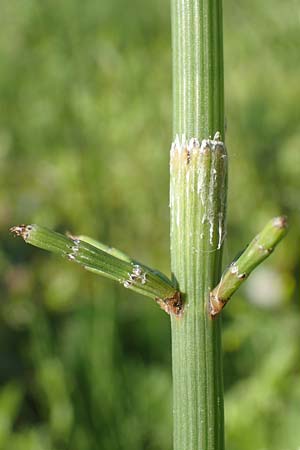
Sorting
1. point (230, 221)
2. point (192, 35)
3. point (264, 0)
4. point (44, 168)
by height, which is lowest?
point (192, 35)

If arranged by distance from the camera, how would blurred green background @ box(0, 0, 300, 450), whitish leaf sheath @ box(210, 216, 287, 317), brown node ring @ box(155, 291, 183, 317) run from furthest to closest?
blurred green background @ box(0, 0, 300, 450), brown node ring @ box(155, 291, 183, 317), whitish leaf sheath @ box(210, 216, 287, 317)

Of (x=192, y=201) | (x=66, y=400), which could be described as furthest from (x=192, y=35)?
(x=66, y=400)

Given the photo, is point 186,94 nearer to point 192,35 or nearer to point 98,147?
point 192,35

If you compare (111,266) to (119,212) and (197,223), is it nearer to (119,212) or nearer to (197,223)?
(197,223)

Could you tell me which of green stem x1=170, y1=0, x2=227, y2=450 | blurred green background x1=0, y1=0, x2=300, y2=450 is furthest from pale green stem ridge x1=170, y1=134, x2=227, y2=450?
blurred green background x1=0, y1=0, x2=300, y2=450

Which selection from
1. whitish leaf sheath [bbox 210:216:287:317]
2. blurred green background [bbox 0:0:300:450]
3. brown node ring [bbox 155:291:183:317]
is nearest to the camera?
whitish leaf sheath [bbox 210:216:287:317]

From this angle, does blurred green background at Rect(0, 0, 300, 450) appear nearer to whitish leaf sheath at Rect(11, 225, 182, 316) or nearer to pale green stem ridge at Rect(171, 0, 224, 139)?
whitish leaf sheath at Rect(11, 225, 182, 316)

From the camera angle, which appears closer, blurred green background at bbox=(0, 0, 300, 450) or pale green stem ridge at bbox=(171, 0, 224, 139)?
pale green stem ridge at bbox=(171, 0, 224, 139)
